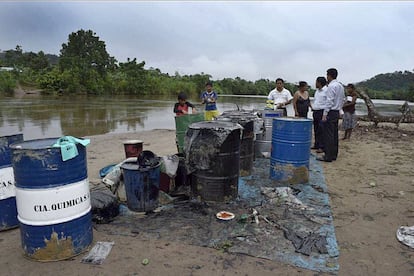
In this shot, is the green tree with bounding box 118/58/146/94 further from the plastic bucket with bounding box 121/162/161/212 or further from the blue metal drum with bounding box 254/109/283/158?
the plastic bucket with bounding box 121/162/161/212

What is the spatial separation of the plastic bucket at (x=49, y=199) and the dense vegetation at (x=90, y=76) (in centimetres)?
3851

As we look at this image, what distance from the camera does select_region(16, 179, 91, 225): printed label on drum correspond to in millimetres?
2533

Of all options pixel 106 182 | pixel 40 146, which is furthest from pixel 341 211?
pixel 40 146

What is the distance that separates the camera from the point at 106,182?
12.8 feet

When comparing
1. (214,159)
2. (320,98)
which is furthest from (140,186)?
(320,98)

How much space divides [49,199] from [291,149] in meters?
3.32

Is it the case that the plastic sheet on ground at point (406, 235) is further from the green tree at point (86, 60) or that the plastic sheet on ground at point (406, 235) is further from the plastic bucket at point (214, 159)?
the green tree at point (86, 60)

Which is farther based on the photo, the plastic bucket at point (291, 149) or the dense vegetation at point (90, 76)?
the dense vegetation at point (90, 76)

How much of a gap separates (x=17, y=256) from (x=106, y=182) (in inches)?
52.6

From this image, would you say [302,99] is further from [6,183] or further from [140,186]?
[6,183]

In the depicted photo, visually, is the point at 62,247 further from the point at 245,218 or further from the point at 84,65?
the point at 84,65

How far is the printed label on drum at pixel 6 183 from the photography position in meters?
3.15

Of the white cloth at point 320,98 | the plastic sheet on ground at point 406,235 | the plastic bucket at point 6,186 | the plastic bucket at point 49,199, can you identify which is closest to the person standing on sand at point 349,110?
the white cloth at point 320,98

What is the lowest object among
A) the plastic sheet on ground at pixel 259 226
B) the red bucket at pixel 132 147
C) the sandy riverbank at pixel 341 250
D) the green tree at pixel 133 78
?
the sandy riverbank at pixel 341 250
